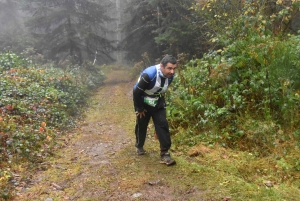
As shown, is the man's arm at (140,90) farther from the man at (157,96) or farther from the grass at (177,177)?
the grass at (177,177)

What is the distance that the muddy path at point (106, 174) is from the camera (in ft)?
13.9

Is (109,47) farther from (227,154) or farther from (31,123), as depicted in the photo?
(227,154)

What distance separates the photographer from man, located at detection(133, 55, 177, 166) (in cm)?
496

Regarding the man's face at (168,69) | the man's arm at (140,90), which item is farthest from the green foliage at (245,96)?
the man's face at (168,69)

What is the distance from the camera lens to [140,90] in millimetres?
5055

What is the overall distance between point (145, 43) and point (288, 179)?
17665mm

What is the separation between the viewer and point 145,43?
68.3ft

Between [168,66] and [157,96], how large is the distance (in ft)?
2.18

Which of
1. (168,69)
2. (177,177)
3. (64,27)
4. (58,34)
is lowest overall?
(177,177)

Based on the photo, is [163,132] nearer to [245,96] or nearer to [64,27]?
[245,96]

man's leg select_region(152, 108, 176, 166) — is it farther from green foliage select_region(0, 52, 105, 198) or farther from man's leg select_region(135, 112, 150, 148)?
green foliage select_region(0, 52, 105, 198)

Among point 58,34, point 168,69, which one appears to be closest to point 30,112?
point 168,69

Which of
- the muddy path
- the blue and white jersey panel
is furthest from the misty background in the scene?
the blue and white jersey panel

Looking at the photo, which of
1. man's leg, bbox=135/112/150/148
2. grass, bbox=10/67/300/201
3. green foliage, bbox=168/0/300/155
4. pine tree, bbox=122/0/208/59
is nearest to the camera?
grass, bbox=10/67/300/201
